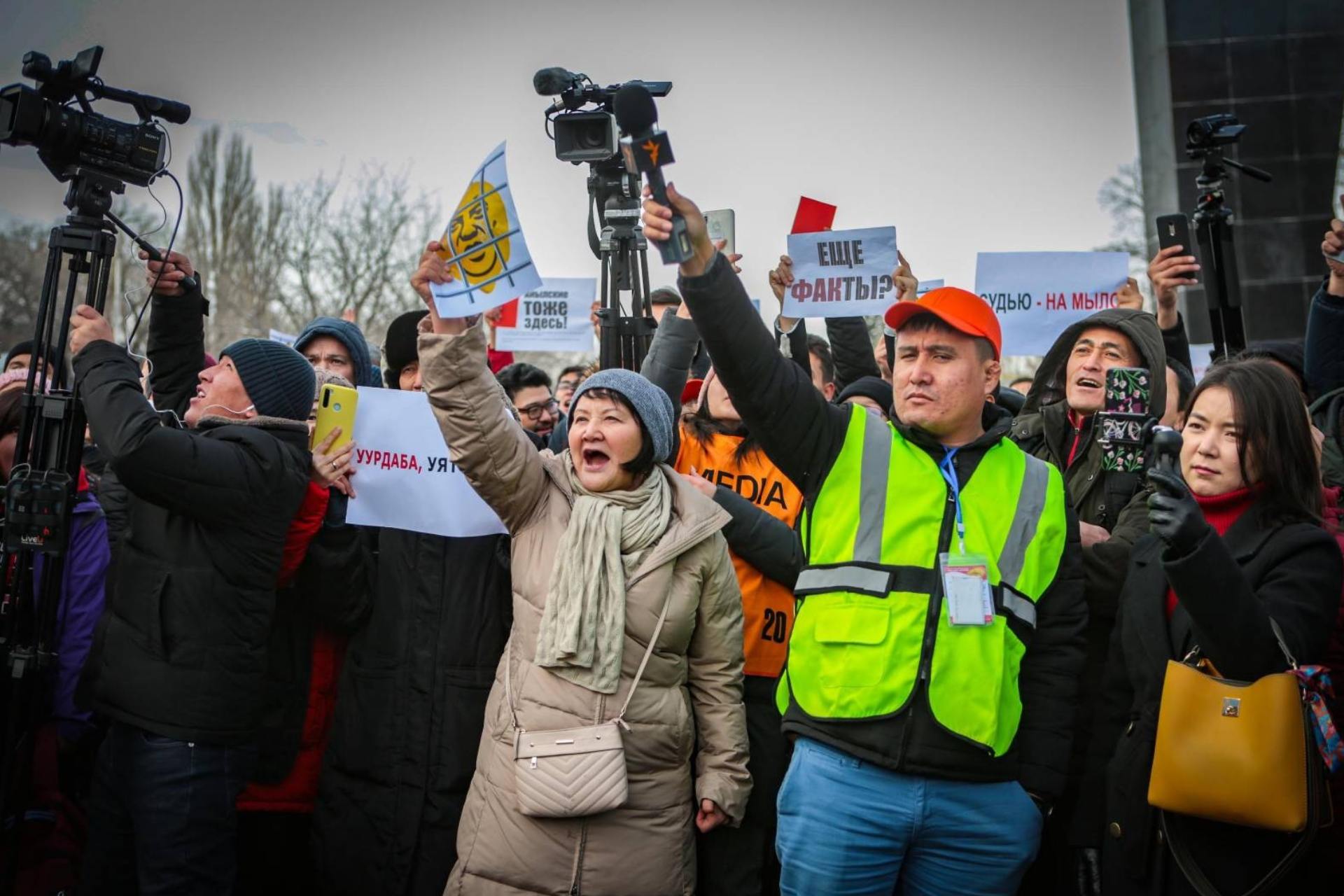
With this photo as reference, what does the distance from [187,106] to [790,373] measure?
2.54m

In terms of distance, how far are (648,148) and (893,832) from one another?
177 centimetres

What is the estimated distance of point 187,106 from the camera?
4035mm

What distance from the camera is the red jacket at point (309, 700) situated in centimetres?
383

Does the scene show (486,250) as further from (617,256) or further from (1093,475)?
(1093,475)

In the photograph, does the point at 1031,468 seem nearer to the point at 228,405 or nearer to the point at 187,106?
the point at 228,405

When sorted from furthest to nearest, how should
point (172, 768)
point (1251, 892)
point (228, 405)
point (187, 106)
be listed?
point (187, 106) < point (228, 405) < point (172, 768) < point (1251, 892)

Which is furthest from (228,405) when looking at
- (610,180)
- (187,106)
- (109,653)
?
(610,180)

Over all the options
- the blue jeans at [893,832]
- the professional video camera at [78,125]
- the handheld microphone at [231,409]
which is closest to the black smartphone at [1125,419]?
the blue jeans at [893,832]

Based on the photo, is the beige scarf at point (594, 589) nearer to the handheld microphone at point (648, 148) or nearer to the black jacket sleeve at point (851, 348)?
the handheld microphone at point (648, 148)

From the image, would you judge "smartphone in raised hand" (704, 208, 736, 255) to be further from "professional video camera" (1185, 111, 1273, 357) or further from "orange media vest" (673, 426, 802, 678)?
"professional video camera" (1185, 111, 1273, 357)

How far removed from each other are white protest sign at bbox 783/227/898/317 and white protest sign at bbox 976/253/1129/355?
0.87 m

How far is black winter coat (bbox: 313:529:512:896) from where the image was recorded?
3725 mm

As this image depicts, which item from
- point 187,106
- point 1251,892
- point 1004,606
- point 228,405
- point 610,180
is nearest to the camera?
point 1251,892

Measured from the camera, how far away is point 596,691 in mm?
3279
